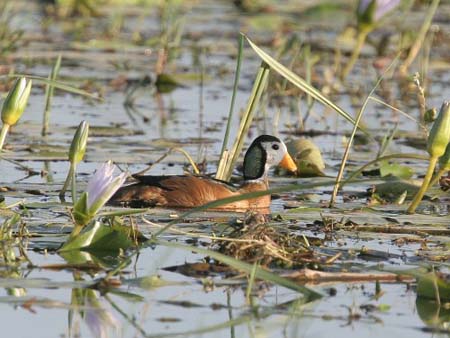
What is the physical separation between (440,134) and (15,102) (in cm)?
225

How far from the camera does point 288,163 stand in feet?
29.6

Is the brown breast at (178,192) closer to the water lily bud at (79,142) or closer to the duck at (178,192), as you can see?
the duck at (178,192)

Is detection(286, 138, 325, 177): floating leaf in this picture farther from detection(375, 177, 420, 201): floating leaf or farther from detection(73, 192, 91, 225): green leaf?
detection(73, 192, 91, 225): green leaf

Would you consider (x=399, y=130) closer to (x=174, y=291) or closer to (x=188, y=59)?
(x=188, y=59)

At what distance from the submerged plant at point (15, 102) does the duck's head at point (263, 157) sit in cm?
220

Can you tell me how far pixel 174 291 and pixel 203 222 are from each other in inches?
59.9

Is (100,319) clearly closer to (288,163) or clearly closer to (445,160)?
(445,160)

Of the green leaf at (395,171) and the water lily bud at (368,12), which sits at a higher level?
the water lily bud at (368,12)

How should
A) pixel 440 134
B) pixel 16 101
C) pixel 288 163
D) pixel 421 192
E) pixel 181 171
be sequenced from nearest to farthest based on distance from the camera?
pixel 16 101, pixel 440 134, pixel 421 192, pixel 288 163, pixel 181 171

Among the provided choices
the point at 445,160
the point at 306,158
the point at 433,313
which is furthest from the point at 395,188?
the point at 433,313

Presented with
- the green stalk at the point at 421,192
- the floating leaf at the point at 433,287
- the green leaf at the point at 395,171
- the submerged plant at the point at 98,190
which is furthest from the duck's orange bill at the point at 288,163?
the floating leaf at the point at 433,287

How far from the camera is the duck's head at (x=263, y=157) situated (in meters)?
8.84

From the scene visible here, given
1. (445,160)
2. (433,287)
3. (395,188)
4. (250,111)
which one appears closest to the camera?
(433,287)

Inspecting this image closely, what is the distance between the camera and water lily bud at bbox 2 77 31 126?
6988 mm
